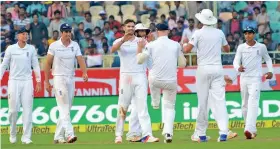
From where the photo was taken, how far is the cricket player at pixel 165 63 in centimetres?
1762

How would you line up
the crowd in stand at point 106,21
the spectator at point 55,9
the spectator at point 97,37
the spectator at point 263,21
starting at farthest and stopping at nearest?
the spectator at point 55,9
the spectator at point 263,21
the spectator at point 97,37
the crowd in stand at point 106,21

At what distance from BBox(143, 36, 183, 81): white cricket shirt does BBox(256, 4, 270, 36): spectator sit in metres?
13.0

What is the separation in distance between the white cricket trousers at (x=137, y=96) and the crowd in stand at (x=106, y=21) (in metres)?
10.2

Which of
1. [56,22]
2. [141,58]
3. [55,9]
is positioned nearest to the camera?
[141,58]

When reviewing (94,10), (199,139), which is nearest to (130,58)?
(199,139)

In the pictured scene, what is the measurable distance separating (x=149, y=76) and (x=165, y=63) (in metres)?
0.52

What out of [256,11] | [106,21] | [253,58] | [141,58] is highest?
[256,11]

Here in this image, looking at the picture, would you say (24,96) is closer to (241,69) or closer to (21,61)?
(21,61)

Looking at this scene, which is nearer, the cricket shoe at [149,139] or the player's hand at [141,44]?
the player's hand at [141,44]

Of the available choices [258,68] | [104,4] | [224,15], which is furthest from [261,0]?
[258,68]

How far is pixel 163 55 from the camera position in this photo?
17641 mm

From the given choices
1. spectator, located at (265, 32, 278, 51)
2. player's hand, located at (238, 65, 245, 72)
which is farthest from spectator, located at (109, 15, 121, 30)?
player's hand, located at (238, 65, 245, 72)

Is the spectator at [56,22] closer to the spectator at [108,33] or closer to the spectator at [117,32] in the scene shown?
the spectator at [108,33]

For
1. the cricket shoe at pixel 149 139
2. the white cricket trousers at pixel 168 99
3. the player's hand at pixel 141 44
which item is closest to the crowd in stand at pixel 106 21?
the cricket shoe at pixel 149 139
